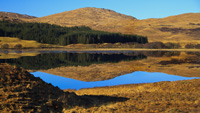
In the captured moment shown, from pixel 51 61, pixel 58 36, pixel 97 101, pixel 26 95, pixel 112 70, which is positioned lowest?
pixel 112 70

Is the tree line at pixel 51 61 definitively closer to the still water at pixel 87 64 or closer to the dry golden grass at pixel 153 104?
the still water at pixel 87 64

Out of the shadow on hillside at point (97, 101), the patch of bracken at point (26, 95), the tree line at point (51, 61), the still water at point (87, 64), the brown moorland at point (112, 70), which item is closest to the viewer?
the patch of bracken at point (26, 95)

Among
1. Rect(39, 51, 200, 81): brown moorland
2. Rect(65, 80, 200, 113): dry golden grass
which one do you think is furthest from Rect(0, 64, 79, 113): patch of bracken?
Rect(39, 51, 200, 81): brown moorland

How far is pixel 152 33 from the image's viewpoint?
5714 inches

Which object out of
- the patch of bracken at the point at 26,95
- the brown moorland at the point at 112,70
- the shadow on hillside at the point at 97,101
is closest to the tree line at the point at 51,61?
the brown moorland at the point at 112,70

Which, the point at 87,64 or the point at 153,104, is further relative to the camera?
the point at 87,64

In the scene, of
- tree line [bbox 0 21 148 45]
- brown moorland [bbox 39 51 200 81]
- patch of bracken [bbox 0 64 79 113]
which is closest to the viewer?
patch of bracken [bbox 0 64 79 113]

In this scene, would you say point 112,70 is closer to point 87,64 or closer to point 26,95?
point 87,64

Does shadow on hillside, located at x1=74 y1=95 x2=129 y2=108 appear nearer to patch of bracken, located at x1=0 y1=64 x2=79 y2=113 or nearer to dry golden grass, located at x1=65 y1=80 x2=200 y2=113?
dry golden grass, located at x1=65 y1=80 x2=200 y2=113

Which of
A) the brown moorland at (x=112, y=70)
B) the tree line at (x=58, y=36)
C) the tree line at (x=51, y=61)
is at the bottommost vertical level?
the brown moorland at (x=112, y=70)

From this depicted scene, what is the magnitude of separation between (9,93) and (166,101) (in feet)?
24.5

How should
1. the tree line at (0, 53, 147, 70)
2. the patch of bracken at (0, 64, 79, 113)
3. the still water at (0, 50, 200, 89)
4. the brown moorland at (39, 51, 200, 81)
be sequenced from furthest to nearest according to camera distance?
the tree line at (0, 53, 147, 70)
the brown moorland at (39, 51, 200, 81)
the still water at (0, 50, 200, 89)
the patch of bracken at (0, 64, 79, 113)

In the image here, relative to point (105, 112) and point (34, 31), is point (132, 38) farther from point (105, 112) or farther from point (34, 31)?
point (105, 112)

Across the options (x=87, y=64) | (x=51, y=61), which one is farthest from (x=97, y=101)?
(x=51, y=61)
